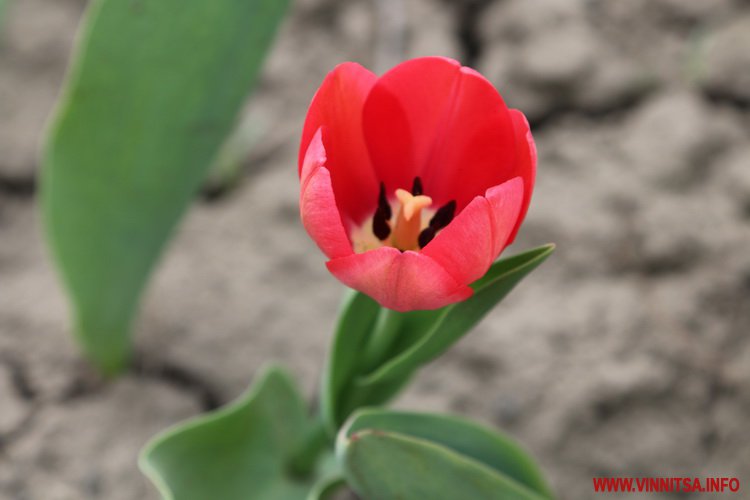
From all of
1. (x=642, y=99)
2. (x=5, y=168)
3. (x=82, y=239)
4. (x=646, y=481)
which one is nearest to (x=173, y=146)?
(x=82, y=239)

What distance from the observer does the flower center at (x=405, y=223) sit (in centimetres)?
105

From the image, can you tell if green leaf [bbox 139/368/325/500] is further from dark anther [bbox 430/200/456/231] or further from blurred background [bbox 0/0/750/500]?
dark anther [bbox 430/200/456/231]

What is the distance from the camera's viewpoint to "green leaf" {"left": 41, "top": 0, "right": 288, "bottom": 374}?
1241mm

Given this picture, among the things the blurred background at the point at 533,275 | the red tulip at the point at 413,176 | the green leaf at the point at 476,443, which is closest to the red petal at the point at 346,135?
the red tulip at the point at 413,176

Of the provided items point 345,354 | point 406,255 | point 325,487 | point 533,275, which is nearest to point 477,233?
point 406,255

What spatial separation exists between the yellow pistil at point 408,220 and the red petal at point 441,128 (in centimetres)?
4

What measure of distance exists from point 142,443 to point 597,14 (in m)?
1.53

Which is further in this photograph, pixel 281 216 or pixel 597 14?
pixel 597 14

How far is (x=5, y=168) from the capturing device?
2.02 metres

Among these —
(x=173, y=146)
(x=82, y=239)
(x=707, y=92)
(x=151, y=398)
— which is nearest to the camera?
(x=173, y=146)

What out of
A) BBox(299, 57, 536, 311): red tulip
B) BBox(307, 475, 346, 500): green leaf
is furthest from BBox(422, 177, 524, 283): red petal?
BBox(307, 475, 346, 500): green leaf

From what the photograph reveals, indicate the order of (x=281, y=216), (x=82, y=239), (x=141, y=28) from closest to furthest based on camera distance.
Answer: (x=141, y=28) → (x=82, y=239) → (x=281, y=216)

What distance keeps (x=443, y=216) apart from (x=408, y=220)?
0.08 meters

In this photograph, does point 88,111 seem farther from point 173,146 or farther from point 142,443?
point 142,443
